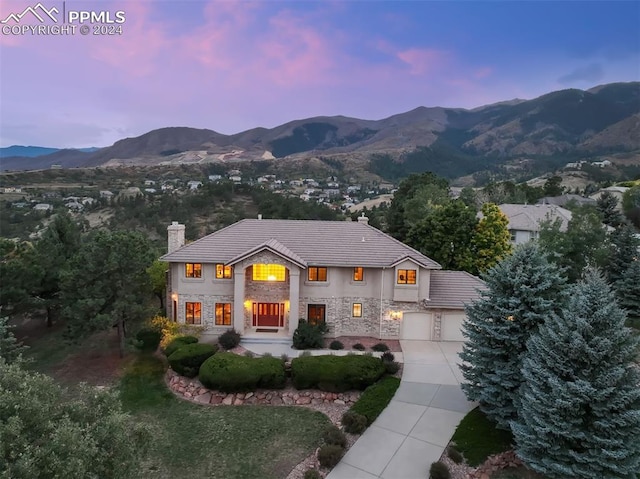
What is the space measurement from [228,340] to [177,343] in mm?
2664

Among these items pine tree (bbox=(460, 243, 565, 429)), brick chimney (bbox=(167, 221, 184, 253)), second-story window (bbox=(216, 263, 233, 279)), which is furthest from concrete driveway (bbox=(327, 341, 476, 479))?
brick chimney (bbox=(167, 221, 184, 253))

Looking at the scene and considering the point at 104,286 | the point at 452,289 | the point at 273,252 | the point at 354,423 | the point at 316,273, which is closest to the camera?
the point at 354,423

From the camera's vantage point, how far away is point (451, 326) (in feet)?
75.8

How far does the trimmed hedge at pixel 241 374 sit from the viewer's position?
1736 cm

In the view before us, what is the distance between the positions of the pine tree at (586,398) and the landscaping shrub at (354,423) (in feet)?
17.9

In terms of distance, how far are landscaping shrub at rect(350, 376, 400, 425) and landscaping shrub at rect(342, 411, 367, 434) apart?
50 cm

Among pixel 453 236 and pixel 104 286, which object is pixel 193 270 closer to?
pixel 104 286

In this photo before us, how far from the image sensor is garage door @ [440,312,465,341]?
2308cm

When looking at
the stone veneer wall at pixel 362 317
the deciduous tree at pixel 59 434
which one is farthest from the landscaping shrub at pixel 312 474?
the stone veneer wall at pixel 362 317

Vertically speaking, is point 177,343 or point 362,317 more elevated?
point 362,317

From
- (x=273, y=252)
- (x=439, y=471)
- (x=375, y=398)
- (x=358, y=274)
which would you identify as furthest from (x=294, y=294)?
(x=439, y=471)

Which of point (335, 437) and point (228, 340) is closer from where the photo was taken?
point (335, 437)

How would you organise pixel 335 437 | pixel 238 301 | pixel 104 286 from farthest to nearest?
pixel 238 301
pixel 104 286
pixel 335 437

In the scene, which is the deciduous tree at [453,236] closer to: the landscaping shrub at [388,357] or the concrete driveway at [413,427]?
the concrete driveway at [413,427]
